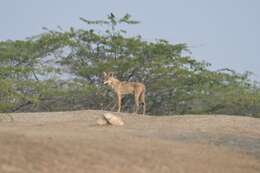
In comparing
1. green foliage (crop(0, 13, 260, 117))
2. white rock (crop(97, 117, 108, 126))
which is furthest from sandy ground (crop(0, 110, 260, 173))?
green foliage (crop(0, 13, 260, 117))

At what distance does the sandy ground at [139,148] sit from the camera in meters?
8.38

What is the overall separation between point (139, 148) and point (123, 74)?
16.8 meters

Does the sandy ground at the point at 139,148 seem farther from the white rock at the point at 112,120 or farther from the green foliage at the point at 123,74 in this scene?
the green foliage at the point at 123,74

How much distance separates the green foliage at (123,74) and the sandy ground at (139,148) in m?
10.4

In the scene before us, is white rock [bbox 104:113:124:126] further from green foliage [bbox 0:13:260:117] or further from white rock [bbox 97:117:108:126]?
green foliage [bbox 0:13:260:117]

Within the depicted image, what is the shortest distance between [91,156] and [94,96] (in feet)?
57.4

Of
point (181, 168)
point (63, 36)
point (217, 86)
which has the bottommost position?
point (181, 168)

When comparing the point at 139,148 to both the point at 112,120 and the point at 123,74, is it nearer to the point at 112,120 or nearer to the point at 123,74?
the point at 112,120

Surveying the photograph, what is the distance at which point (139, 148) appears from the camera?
34.6 ft

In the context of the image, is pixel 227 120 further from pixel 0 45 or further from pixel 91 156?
pixel 0 45

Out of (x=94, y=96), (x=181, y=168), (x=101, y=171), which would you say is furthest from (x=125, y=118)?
(x=94, y=96)

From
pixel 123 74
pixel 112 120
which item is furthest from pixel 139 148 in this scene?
pixel 123 74

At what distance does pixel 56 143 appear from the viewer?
956 centimetres

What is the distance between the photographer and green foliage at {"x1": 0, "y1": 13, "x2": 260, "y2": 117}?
26422mm
